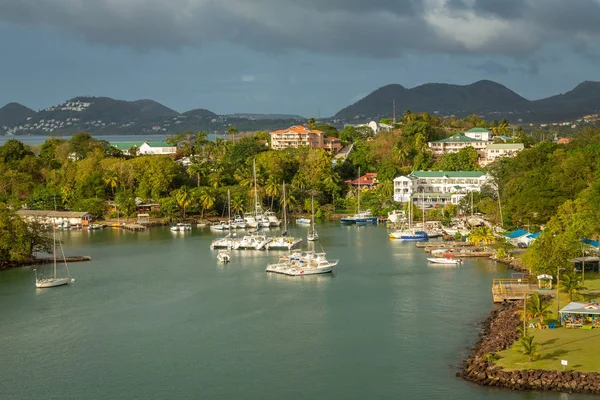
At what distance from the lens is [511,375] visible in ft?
65.2

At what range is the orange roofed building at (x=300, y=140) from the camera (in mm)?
82312

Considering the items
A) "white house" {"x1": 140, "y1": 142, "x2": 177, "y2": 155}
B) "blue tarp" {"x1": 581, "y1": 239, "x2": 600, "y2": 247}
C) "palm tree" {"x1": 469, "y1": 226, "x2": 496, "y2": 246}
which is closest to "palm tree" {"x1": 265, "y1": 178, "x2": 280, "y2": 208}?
"palm tree" {"x1": 469, "y1": 226, "x2": 496, "y2": 246}

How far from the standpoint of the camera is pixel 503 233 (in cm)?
4453

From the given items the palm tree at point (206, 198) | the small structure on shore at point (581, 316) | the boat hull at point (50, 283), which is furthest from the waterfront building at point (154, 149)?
the small structure on shore at point (581, 316)

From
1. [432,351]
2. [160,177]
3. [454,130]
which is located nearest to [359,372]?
[432,351]

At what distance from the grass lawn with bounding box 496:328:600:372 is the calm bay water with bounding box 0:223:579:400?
1.38 metres

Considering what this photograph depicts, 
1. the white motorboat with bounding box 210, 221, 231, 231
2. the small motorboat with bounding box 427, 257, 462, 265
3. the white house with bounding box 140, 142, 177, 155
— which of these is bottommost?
the small motorboat with bounding box 427, 257, 462, 265

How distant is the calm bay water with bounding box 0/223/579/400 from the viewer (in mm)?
21422

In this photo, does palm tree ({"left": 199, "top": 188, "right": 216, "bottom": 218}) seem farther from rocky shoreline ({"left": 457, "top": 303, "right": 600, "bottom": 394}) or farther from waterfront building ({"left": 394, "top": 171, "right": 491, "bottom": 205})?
rocky shoreline ({"left": 457, "top": 303, "right": 600, "bottom": 394})

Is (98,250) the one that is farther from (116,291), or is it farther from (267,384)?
(267,384)

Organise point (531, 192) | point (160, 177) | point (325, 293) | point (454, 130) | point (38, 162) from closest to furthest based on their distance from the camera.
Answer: point (325, 293) → point (531, 192) → point (160, 177) → point (38, 162) → point (454, 130)

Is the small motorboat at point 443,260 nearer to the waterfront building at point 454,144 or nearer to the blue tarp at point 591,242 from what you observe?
the blue tarp at point 591,242

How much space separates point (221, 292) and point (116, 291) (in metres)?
4.86

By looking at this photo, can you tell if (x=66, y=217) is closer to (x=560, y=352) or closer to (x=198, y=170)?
(x=198, y=170)
